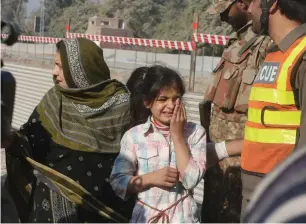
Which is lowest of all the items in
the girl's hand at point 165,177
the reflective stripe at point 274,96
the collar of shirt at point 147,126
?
the girl's hand at point 165,177

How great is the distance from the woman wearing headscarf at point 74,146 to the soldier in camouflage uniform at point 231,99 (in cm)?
105

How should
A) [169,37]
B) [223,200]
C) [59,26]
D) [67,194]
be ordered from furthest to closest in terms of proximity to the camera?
[169,37]
[59,26]
[223,200]
[67,194]

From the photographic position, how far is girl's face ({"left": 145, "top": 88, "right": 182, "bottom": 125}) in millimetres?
3100

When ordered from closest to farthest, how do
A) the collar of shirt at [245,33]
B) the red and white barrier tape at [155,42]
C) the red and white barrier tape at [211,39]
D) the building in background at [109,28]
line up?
the collar of shirt at [245,33], the red and white barrier tape at [211,39], the red and white barrier tape at [155,42], the building in background at [109,28]

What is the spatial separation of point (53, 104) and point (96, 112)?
24 centimetres

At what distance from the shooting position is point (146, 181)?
119 inches

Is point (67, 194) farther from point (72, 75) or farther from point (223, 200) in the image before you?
point (223, 200)

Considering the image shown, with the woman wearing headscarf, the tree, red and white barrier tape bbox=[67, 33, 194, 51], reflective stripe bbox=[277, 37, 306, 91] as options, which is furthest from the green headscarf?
red and white barrier tape bbox=[67, 33, 194, 51]

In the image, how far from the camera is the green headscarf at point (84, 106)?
3.55 m

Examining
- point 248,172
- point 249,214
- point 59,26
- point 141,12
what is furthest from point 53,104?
point 141,12

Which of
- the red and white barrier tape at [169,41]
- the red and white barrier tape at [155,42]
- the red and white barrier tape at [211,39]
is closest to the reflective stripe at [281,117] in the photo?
the red and white barrier tape at [169,41]

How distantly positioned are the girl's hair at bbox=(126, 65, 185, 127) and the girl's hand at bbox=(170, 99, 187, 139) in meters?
0.17

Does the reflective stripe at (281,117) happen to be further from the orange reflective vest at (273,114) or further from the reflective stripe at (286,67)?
the reflective stripe at (286,67)

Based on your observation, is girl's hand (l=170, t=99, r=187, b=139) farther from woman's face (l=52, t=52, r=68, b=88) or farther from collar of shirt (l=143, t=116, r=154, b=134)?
woman's face (l=52, t=52, r=68, b=88)
